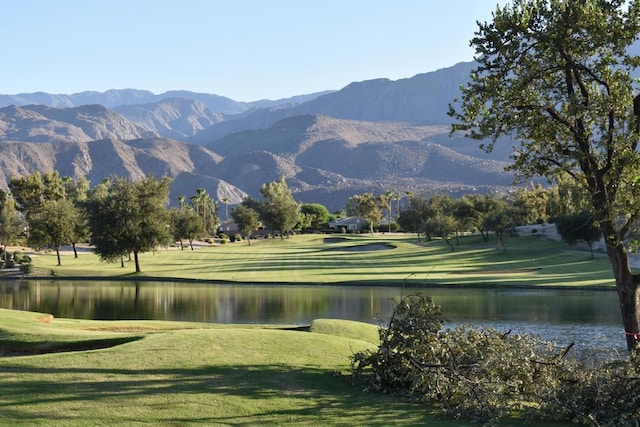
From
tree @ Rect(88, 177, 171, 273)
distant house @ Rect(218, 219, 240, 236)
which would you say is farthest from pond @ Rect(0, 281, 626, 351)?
distant house @ Rect(218, 219, 240, 236)

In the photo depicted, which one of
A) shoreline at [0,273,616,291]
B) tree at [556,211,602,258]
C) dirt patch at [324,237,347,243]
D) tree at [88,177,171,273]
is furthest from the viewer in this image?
dirt patch at [324,237,347,243]

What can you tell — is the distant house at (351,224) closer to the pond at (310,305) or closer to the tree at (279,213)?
the tree at (279,213)

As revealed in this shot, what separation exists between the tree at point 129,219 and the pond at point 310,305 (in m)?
8.47

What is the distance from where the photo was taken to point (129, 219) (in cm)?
6481

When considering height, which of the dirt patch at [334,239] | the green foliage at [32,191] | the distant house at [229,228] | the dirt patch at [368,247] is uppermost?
the green foliage at [32,191]

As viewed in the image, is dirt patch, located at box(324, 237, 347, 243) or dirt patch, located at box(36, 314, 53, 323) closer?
dirt patch, located at box(36, 314, 53, 323)

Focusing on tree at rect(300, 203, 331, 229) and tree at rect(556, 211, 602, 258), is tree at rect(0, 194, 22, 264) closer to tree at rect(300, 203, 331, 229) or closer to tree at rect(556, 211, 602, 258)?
tree at rect(556, 211, 602, 258)

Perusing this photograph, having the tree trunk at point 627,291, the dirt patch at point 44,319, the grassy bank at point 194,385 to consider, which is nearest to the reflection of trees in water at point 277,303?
the dirt patch at point 44,319

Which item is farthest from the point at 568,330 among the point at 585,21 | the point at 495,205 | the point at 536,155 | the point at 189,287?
the point at 495,205

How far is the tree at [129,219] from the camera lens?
6475 centimetres

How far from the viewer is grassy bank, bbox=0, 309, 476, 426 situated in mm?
11070

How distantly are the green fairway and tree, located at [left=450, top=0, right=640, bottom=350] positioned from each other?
95.0 ft

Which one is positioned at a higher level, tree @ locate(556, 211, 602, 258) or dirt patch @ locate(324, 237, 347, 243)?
tree @ locate(556, 211, 602, 258)

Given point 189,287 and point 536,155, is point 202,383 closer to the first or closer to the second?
point 536,155
